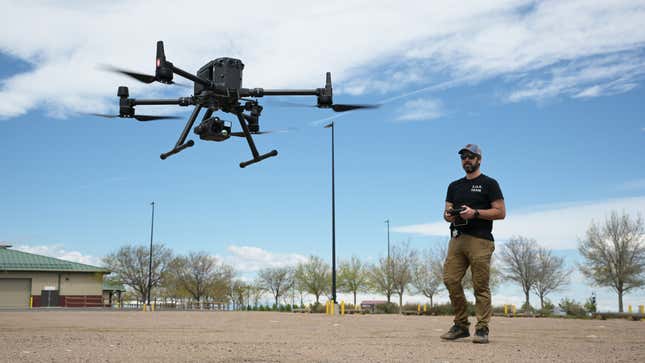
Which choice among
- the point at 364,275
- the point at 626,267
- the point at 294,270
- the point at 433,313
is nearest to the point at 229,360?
the point at 433,313

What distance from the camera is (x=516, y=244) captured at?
51875 millimetres

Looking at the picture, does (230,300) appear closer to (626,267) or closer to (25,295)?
(25,295)

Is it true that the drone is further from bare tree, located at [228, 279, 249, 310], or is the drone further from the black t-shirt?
bare tree, located at [228, 279, 249, 310]

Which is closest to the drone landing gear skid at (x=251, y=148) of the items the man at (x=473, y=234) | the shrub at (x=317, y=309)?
the man at (x=473, y=234)

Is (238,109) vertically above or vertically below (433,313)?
above

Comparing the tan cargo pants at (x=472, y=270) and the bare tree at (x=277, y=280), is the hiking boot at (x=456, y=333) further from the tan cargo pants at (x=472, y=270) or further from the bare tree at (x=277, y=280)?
the bare tree at (x=277, y=280)

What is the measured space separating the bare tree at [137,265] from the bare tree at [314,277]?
Result: 16111 mm

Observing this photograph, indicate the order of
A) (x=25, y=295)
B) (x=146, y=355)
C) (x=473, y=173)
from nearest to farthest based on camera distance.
Result: 1. (x=146, y=355)
2. (x=473, y=173)
3. (x=25, y=295)

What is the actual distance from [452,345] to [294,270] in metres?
63.5

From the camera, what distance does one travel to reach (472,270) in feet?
22.4

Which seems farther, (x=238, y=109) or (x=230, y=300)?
(x=230, y=300)

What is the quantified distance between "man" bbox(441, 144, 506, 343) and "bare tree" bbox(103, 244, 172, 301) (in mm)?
67427

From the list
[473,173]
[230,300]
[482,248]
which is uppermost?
[473,173]

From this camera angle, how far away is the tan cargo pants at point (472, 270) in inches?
275
